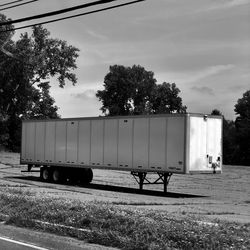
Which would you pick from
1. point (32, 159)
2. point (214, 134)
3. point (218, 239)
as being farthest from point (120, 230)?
point (32, 159)

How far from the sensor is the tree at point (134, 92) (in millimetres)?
121125

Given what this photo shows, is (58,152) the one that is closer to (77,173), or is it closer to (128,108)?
(77,173)

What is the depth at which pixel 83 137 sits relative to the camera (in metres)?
31.2

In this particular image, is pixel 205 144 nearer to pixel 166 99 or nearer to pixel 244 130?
pixel 244 130

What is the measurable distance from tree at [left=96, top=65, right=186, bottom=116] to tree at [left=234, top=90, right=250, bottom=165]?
1908 centimetres

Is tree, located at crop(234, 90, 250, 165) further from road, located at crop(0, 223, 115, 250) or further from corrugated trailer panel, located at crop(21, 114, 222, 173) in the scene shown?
road, located at crop(0, 223, 115, 250)

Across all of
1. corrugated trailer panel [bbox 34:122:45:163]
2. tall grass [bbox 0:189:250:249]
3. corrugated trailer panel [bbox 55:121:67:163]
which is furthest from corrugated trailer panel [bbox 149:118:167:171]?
tall grass [bbox 0:189:250:249]

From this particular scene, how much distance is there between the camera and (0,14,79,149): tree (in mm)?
70250

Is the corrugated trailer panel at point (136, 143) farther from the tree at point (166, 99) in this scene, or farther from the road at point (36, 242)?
the tree at point (166, 99)

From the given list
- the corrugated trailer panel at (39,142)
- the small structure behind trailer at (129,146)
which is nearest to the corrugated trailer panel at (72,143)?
the small structure behind trailer at (129,146)

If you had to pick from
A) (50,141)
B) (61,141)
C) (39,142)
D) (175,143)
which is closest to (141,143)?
(175,143)

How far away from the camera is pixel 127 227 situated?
11242 millimetres

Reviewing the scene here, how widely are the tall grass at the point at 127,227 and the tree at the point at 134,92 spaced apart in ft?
349

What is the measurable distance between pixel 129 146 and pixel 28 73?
150ft
